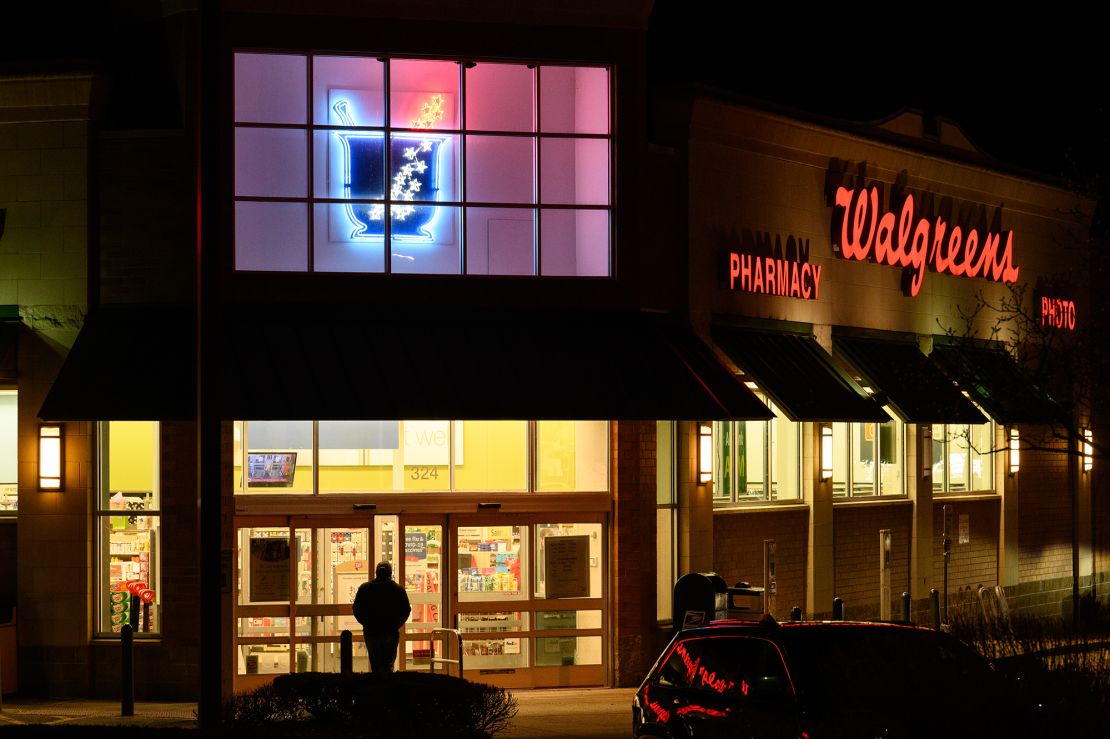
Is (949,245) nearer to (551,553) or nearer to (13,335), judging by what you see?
(551,553)

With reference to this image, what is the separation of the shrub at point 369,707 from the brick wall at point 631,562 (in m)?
9.05

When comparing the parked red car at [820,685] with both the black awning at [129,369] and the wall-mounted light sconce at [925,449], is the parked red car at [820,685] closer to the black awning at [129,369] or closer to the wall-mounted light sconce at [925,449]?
the black awning at [129,369]

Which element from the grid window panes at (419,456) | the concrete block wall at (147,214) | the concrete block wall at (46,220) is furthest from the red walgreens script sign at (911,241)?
the concrete block wall at (46,220)

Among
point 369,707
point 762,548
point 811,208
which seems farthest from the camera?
point 811,208

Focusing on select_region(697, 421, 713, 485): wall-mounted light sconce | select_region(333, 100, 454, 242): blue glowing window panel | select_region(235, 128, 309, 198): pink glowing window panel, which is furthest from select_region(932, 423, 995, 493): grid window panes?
select_region(235, 128, 309, 198): pink glowing window panel

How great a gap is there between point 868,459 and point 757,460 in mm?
3508

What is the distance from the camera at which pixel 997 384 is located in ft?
84.7

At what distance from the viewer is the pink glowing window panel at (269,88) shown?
62.7 feet

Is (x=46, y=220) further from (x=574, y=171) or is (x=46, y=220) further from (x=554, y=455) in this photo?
(x=554, y=455)

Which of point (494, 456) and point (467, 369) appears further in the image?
point (494, 456)

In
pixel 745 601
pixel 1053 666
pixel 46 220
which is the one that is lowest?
pixel 745 601

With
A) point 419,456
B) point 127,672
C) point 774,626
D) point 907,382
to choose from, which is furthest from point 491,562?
point 774,626

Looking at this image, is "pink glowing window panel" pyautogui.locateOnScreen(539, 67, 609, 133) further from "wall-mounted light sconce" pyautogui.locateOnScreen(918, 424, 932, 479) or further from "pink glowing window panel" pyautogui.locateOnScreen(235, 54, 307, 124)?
"wall-mounted light sconce" pyautogui.locateOnScreen(918, 424, 932, 479)

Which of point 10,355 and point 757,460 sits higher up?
point 10,355
